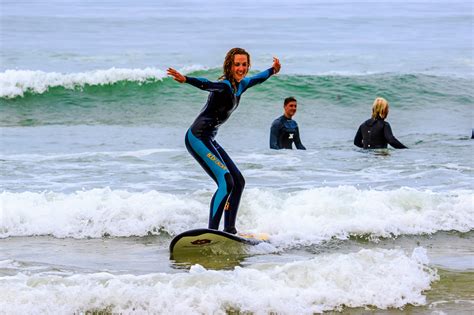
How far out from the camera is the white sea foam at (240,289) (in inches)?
253

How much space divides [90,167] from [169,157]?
1515 mm

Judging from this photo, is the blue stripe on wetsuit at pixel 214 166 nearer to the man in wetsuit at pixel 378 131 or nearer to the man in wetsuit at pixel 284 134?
the man in wetsuit at pixel 284 134

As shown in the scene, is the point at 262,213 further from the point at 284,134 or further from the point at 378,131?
the point at 378,131

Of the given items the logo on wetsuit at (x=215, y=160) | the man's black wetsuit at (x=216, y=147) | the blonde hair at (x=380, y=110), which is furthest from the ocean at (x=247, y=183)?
the logo on wetsuit at (x=215, y=160)

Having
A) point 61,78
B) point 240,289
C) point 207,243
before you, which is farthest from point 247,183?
point 61,78

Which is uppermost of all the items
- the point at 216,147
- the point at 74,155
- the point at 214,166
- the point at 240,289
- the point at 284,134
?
the point at 216,147

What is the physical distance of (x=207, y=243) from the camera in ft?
27.3

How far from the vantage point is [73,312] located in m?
6.35

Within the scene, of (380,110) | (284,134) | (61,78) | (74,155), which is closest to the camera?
(380,110)

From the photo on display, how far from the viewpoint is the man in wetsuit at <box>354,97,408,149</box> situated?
14938mm

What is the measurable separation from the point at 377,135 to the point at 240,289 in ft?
29.2

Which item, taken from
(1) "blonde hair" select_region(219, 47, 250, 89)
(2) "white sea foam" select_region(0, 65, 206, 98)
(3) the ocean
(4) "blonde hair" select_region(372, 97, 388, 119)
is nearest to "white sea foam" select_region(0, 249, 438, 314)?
(3) the ocean

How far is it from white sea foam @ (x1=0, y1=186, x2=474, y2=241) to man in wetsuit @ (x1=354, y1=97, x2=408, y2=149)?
4.18 meters

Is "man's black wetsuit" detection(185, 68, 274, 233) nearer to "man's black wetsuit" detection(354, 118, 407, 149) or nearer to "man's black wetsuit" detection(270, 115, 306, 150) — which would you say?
"man's black wetsuit" detection(270, 115, 306, 150)
